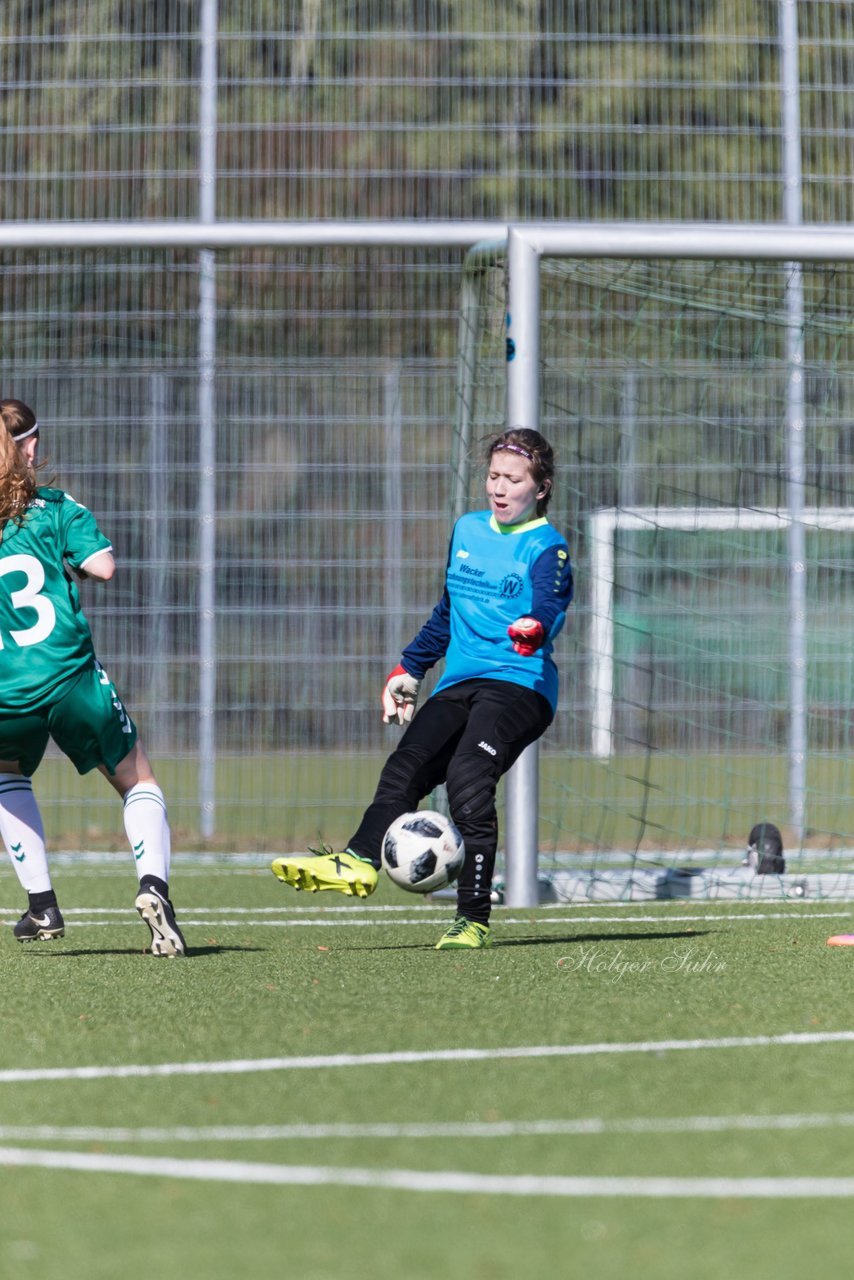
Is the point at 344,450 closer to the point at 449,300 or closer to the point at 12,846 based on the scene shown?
the point at 449,300

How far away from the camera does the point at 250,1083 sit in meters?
3.57

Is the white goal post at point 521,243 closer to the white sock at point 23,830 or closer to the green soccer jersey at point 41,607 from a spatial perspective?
the white sock at point 23,830

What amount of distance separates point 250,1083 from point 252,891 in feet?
14.3

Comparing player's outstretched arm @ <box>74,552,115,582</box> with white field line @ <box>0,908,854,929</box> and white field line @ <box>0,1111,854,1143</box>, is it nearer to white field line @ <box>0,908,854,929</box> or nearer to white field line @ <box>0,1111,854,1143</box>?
white field line @ <box>0,908,854,929</box>


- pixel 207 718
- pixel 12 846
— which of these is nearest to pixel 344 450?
pixel 207 718

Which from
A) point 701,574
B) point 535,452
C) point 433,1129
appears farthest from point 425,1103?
point 701,574

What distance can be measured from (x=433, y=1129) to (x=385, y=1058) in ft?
2.17

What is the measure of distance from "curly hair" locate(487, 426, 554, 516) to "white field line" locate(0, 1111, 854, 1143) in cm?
307

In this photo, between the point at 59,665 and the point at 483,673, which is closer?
the point at 59,665

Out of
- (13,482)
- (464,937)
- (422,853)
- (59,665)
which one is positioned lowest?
(464,937)

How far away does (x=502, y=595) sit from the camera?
5.94 m

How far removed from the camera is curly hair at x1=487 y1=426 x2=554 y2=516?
19.7ft

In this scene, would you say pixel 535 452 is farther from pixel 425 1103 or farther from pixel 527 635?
pixel 425 1103

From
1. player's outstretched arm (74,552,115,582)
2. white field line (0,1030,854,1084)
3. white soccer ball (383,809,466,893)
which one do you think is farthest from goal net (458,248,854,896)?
white field line (0,1030,854,1084)
